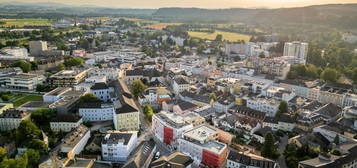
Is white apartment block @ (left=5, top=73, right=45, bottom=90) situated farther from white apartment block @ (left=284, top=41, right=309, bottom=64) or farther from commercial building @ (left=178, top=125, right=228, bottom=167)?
white apartment block @ (left=284, top=41, right=309, bottom=64)

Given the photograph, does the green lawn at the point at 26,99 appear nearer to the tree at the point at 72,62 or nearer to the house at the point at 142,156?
the tree at the point at 72,62

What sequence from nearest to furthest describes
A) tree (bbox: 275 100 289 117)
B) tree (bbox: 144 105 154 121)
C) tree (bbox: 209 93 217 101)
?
tree (bbox: 144 105 154 121)
tree (bbox: 275 100 289 117)
tree (bbox: 209 93 217 101)

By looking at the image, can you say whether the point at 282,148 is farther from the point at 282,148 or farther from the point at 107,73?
the point at 107,73

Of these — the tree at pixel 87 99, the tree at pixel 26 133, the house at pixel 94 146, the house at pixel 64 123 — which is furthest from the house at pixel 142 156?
the tree at pixel 87 99

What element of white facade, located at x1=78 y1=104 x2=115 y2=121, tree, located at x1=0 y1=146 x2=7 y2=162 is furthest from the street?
tree, located at x1=0 y1=146 x2=7 y2=162

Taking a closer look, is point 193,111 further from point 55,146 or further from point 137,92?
point 55,146

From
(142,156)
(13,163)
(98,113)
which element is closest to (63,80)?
(98,113)
